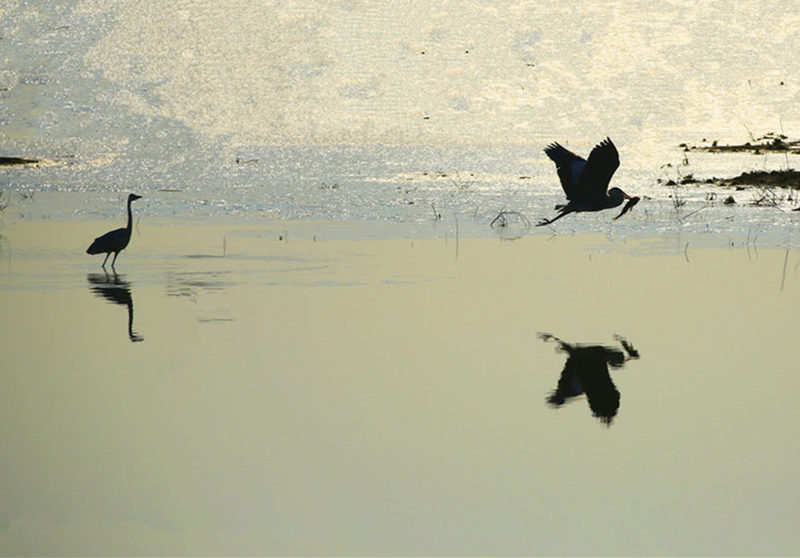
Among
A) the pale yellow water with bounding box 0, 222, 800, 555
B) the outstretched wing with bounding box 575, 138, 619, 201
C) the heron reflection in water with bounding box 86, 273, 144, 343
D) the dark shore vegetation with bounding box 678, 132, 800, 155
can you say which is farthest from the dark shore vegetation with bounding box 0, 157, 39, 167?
the outstretched wing with bounding box 575, 138, 619, 201

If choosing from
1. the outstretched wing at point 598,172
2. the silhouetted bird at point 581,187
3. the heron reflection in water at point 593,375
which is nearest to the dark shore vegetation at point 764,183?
the silhouetted bird at point 581,187

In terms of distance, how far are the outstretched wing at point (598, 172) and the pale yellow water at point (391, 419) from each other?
1.46 meters

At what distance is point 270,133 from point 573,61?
4328 centimetres

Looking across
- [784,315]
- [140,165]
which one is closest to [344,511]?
[784,315]

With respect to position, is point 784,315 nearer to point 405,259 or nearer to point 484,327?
point 484,327

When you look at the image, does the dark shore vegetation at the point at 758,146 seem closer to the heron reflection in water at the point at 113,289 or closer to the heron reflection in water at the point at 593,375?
the heron reflection in water at the point at 113,289

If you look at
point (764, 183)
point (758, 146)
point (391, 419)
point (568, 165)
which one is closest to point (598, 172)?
point (568, 165)

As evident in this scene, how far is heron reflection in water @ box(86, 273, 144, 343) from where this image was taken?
14.5 metres

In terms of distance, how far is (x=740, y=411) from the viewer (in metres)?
9.52

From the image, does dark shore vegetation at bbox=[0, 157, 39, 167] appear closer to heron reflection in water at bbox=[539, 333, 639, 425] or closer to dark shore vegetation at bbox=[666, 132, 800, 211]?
dark shore vegetation at bbox=[666, 132, 800, 211]

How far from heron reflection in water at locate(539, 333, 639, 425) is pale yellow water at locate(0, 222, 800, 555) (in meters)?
0.12

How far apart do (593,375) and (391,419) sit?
2.19m

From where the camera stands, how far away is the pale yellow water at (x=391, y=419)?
719cm

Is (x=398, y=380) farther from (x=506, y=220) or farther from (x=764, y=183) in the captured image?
(x=764, y=183)
